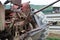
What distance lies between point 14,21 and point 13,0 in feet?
1.28

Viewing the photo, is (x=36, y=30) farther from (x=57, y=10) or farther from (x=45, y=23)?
(x=57, y=10)

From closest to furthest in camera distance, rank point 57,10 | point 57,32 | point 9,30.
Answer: point 9,30 < point 57,32 < point 57,10

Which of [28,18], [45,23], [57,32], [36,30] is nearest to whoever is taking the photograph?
[28,18]

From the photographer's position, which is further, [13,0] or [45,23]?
[45,23]

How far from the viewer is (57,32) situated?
13.3 metres

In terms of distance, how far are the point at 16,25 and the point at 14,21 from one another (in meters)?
0.08

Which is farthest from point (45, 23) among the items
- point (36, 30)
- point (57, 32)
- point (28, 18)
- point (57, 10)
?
point (57, 10)

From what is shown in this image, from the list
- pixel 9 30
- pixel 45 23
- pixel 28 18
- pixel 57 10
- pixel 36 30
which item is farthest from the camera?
pixel 57 10

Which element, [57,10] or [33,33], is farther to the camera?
[57,10]

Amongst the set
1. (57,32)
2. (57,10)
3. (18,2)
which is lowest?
(57,32)

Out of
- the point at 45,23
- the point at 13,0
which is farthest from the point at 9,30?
the point at 45,23

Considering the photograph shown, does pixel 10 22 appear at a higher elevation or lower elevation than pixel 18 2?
lower

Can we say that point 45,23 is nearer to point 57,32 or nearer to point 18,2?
point 18,2

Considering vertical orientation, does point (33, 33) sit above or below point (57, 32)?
above
